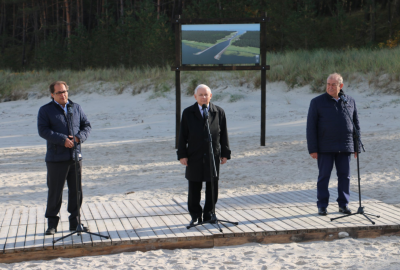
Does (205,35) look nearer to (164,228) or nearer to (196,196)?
(196,196)

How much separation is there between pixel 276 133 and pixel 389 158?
4.68 m

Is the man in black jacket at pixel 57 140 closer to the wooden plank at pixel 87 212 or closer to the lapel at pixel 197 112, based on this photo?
the wooden plank at pixel 87 212

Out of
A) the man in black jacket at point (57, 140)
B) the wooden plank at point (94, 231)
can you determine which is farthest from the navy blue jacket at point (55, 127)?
the wooden plank at point (94, 231)

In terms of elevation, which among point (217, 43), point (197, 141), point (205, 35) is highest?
point (205, 35)

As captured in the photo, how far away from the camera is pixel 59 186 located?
516 centimetres

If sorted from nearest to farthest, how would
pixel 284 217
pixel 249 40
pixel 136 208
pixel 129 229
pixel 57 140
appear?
pixel 57 140 < pixel 129 229 < pixel 284 217 < pixel 136 208 < pixel 249 40

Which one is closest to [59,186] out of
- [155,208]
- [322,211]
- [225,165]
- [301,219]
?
[155,208]

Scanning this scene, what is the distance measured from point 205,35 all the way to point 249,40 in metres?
1.15

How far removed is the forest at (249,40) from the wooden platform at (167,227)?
6.69 meters

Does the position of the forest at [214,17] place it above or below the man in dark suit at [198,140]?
above

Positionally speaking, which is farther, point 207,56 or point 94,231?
point 207,56

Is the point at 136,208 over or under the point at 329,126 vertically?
under

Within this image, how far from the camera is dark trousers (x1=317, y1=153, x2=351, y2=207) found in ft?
19.3

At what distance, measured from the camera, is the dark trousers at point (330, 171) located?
5.88 meters
